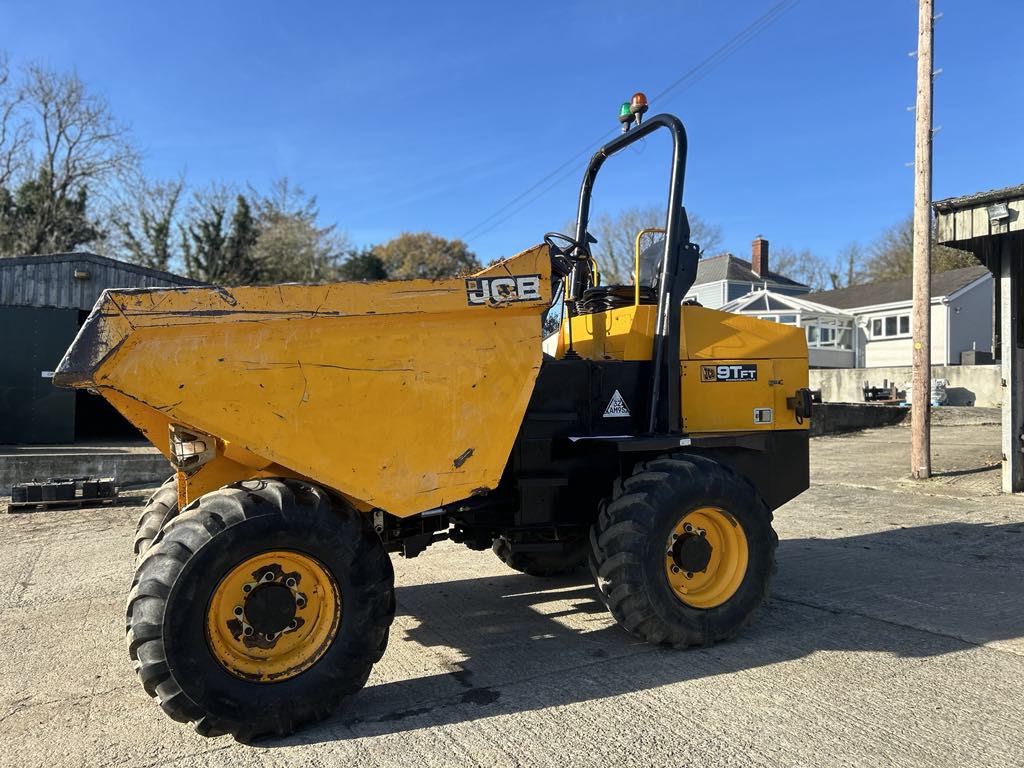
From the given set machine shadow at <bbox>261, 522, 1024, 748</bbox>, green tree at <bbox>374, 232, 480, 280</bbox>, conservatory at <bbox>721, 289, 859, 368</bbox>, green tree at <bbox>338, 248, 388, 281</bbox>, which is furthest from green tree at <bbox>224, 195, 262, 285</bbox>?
machine shadow at <bbox>261, 522, 1024, 748</bbox>

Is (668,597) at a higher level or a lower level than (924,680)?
higher

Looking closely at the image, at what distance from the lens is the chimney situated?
144 ft

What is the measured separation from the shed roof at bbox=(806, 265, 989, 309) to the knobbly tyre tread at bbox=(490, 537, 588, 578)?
29204mm

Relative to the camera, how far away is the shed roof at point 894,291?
32531mm

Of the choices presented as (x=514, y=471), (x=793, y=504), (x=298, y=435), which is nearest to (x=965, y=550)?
(x=793, y=504)

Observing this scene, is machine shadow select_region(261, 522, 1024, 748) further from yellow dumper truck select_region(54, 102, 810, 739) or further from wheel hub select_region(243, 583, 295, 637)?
wheel hub select_region(243, 583, 295, 637)

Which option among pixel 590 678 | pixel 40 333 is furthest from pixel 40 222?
pixel 590 678

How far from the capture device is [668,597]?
446 centimetres

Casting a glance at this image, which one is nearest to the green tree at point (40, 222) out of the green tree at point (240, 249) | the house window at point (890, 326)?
the green tree at point (240, 249)

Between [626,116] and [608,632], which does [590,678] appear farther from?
[626,116]

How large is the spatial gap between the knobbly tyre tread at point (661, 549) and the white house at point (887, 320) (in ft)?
96.8

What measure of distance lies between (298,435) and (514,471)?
62.1 inches

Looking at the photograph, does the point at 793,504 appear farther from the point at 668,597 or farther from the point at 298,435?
the point at 298,435

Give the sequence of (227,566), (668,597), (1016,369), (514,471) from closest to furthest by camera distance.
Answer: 1. (227,566)
2. (668,597)
3. (514,471)
4. (1016,369)
